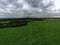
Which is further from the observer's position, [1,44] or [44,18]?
[44,18]

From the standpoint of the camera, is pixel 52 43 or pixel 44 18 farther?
pixel 44 18

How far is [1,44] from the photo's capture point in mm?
23062

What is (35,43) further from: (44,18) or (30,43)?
(44,18)

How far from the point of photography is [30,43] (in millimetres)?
23984

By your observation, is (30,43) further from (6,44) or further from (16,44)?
(6,44)

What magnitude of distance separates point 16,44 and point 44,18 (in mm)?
42198

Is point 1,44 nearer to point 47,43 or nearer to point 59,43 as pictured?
point 47,43

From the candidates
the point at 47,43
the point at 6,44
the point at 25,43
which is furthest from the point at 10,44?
the point at 47,43

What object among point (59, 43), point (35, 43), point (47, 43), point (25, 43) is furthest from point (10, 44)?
point (59, 43)

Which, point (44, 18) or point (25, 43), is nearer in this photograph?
point (25, 43)

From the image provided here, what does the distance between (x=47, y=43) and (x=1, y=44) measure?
23.3 feet

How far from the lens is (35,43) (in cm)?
2378

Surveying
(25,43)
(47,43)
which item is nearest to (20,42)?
(25,43)

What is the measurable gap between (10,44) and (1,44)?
136 cm
